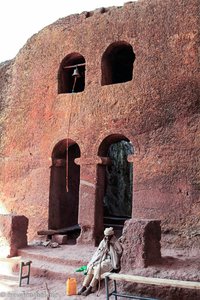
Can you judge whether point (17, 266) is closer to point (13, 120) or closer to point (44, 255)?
point (44, 255)

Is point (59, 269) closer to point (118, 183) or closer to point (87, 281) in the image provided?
point (87, 281)

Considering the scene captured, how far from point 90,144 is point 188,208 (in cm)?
343

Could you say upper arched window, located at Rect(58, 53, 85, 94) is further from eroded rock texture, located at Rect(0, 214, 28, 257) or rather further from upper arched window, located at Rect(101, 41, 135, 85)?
eroded rock texture, located at Rect(0, 214, 28, 257)

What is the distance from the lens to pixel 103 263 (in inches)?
291

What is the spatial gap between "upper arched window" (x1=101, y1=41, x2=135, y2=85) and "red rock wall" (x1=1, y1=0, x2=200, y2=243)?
22 cm

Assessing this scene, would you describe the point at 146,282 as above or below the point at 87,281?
above

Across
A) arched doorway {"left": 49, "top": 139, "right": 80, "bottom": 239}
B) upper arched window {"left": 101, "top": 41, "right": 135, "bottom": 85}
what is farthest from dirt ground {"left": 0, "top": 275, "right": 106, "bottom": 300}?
upper arched window {"left": 101, "top": 41, "right": 135, "bottom": 85}

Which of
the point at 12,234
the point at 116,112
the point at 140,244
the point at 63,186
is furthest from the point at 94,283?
the point at 63,186

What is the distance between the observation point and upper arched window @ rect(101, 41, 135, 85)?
11.3 meters

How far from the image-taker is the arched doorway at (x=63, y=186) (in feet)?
38.0

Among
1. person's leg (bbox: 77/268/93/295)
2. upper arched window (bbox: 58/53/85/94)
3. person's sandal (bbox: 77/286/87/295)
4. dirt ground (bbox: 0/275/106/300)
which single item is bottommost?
dirt ground (bbox: 0/275/106/300)

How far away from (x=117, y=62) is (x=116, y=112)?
361cm

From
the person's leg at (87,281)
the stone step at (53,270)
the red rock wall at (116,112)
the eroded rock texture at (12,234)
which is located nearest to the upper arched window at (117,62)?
the red rock wall at (116,112)

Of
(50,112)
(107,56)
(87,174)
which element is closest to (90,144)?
(87,174)
